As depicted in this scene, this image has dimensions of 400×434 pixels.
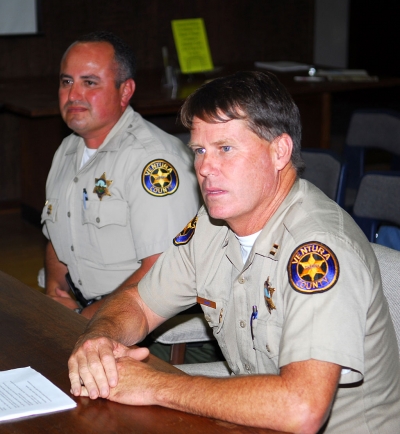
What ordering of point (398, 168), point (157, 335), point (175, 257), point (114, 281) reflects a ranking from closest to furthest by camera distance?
point (175, 257)
point (157, 335)
point (114, 281)
point (398, 168)

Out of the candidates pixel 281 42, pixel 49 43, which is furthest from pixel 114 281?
pixel 281 42

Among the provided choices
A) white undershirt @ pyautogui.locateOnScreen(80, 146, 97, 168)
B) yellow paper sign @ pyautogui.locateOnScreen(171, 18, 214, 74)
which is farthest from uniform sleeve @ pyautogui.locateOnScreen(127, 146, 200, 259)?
yellow paper sign @ pyautogui.locateOnScreen(171, 18, 214, 74)

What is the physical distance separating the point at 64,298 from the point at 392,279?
1.27 m

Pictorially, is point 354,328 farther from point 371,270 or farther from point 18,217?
point 18,217

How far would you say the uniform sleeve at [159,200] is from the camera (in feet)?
7.87

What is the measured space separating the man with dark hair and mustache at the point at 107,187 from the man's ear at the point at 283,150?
89 centimetres

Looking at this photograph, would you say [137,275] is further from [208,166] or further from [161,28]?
[161,28]

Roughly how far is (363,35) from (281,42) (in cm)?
360

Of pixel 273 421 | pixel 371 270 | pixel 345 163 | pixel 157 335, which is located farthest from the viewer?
pixel 345 163

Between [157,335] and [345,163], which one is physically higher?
[345,163]

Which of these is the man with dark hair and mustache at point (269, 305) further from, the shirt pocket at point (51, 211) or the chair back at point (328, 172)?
the chair back at point (328, 172)

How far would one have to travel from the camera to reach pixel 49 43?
212 inches

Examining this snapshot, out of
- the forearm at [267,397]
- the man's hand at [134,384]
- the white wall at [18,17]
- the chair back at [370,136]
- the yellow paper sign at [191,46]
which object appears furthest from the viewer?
the white wall at [18,17]

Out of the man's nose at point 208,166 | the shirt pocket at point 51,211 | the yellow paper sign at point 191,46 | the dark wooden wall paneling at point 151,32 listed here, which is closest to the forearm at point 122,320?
the man's nose at point 208,166
